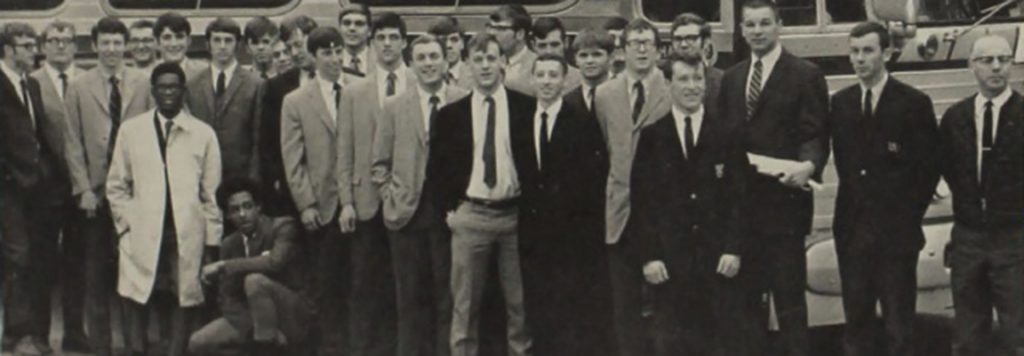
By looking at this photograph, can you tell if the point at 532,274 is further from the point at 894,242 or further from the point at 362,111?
the point at 894,242

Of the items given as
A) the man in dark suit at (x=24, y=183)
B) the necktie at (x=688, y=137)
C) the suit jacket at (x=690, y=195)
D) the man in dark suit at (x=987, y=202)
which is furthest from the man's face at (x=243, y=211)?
the man in dark suit at (x=987, y=202)

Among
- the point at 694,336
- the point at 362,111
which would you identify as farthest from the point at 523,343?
the point at 362,111

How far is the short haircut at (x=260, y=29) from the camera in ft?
21.3

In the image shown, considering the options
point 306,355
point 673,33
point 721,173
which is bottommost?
point 306,355

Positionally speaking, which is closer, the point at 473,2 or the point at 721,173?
the point at 721,173

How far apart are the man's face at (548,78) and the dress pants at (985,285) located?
1.50 metres

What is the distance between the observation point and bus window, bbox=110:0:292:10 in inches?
256

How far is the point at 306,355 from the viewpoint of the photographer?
6531 mm

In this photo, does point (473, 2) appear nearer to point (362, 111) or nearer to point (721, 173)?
point (362, 111)

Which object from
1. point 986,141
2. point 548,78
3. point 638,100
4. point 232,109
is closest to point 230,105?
point 232,109

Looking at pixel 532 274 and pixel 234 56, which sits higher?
pixel 234 56

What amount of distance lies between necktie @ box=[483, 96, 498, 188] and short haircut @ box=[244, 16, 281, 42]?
0.96 m

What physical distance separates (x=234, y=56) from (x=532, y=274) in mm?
1479

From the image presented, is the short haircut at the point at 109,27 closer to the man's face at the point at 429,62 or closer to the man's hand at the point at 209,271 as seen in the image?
the man's hand at the point at 209,271
